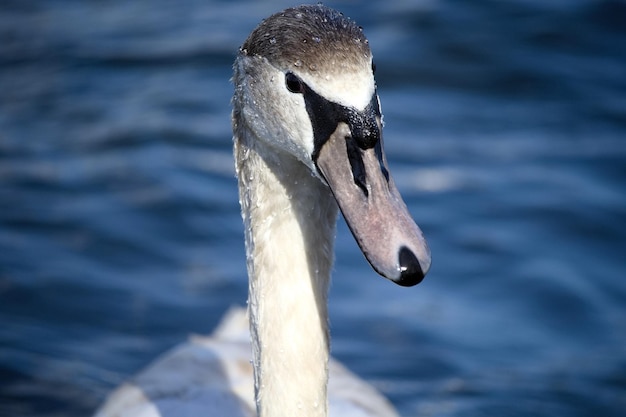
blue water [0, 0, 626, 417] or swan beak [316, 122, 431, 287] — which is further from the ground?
blue water [0, 0, 626, 417]

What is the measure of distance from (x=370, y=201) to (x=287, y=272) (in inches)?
23.4

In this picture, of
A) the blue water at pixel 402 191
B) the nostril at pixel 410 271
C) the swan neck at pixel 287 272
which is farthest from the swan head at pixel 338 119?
the blue water at pixel 402 191

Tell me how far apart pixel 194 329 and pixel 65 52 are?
3787 millimetres

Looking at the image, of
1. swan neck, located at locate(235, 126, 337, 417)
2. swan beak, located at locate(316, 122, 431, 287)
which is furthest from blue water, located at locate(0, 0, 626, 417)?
swan beak, located at locate(316, 122, 431, 287)

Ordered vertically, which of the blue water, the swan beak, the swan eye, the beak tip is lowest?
the beak tip

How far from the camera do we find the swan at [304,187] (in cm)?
315

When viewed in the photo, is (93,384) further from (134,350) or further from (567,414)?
(567,414)

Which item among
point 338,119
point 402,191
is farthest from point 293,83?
point 402,191

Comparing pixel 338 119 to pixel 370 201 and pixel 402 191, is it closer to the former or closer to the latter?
pixel 370 201

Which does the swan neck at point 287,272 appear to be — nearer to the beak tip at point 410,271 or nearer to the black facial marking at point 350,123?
the black facial marking at point 350,123

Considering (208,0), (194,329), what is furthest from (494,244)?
(208,0)

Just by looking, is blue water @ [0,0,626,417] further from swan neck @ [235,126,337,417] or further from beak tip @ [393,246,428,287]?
beak tip @ [393,246,428,287]

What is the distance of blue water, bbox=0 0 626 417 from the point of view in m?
6.45

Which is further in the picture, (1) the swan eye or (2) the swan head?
(1) the swan eye
